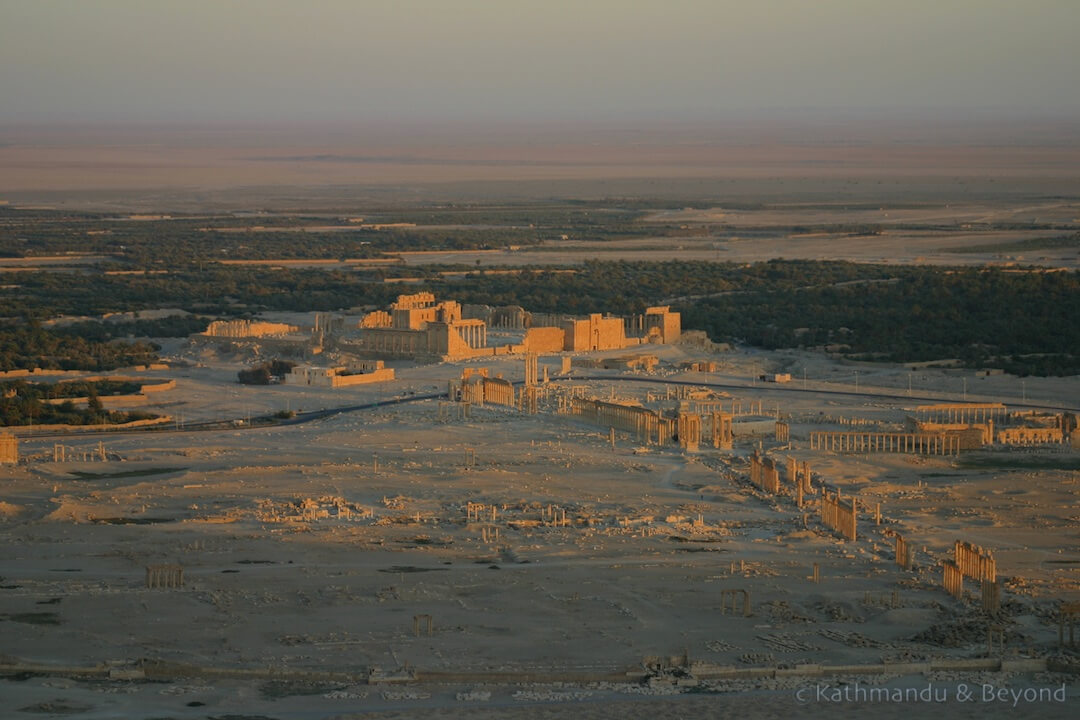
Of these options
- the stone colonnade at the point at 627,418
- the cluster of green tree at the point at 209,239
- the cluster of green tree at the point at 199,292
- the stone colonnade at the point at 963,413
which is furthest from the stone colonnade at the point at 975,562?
the cluster of green tree at the point at 209,239

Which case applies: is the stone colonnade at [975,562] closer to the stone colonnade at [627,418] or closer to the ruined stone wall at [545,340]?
the stone colonnade at [627,418]

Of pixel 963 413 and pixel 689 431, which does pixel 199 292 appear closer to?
pixel 963 413

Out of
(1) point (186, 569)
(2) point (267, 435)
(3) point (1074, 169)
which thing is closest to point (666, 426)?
(2) point (267, 435)

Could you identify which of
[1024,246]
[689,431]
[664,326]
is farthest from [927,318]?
[1024,246]

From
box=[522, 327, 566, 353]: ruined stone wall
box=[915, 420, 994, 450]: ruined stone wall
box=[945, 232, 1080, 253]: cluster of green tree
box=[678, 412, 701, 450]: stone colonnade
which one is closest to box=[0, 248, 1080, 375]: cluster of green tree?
box=[522, 327, 566, 353]: ruined stone wall

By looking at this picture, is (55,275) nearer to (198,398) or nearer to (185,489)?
(198,398)
